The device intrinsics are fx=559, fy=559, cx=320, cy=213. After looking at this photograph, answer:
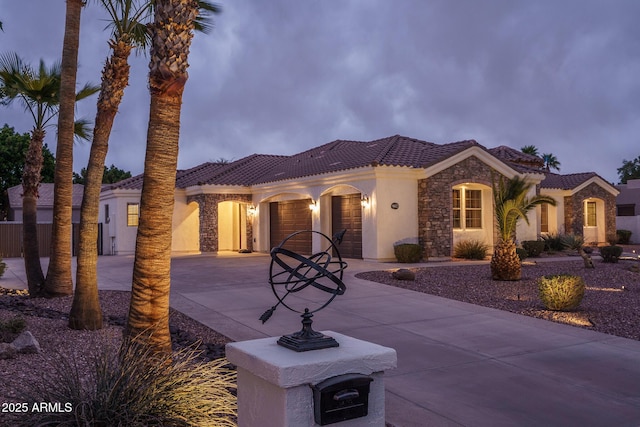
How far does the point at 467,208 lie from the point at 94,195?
667 inches

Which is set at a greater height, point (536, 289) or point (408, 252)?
point (408, 252)

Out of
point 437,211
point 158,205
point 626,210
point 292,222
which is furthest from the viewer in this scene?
point 626,210

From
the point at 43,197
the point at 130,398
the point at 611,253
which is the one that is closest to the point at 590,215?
the point at 611,253

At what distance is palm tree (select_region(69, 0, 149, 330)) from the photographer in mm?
8734

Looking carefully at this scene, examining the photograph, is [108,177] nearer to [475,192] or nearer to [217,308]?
[475,192]

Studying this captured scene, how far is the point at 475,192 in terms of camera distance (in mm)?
23391

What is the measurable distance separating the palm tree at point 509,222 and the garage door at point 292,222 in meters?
10.3

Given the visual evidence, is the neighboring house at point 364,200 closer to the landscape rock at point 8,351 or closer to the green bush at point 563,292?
the green bush at point 563,292

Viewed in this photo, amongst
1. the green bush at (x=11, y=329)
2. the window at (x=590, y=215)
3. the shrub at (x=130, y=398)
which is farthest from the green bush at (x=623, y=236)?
the shrub at (x=130, y=398)

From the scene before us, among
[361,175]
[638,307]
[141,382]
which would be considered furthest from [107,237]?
[141,382]

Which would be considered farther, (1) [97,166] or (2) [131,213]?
(2) [131,213]

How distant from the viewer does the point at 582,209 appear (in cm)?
3066

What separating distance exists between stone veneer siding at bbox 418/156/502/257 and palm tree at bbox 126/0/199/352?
16.0m

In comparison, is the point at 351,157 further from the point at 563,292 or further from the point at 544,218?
the point at 563,292
